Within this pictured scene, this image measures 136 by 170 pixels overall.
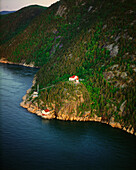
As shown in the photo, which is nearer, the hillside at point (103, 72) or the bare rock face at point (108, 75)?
the hillside at point (103, 72)

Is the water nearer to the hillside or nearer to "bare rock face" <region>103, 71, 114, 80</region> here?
the hillside

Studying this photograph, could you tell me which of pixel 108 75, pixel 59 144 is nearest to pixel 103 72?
pixel 108 75

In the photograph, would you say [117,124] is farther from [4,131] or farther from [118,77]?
[4,131]

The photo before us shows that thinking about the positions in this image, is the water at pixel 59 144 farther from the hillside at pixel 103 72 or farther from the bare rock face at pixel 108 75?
the bare rock face at pixel 108 75

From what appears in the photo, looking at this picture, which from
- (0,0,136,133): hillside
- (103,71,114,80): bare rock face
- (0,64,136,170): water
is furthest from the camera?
(103,71,114,80): bare rock face

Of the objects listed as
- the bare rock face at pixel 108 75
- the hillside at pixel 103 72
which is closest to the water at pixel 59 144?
the hillside at pixel 103 72

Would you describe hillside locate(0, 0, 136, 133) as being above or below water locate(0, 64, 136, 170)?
above

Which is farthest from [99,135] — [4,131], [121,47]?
[121,47]

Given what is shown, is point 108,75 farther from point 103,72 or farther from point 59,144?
point 59,144

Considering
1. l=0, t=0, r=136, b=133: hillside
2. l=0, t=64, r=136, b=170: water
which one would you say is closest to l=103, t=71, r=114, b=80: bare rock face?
l=0, t=0, r=136, b=133: hillside
